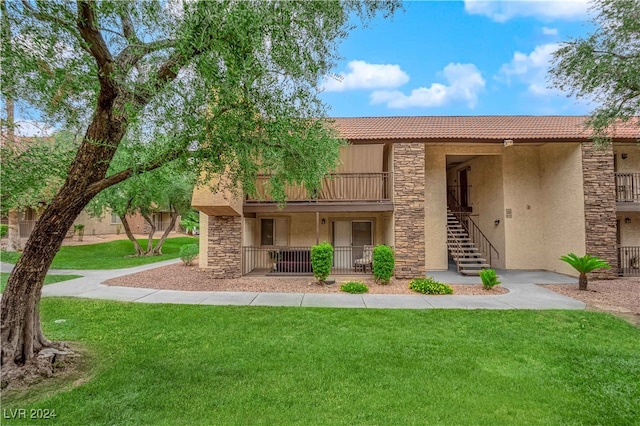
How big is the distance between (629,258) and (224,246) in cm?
1587

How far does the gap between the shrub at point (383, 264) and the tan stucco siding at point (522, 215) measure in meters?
6.20

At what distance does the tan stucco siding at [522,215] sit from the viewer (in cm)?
1288

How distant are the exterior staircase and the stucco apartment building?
5cm

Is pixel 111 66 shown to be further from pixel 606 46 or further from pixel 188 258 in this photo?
pixel 188 258

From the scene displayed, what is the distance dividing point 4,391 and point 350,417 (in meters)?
4.17

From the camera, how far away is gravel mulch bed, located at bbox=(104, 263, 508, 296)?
9.38 m

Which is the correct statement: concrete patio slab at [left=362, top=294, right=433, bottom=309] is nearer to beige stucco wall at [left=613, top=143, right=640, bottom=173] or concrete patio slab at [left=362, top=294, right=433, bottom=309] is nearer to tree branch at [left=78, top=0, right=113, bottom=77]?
tree branch at [left=78, top=0, right=113, bottom=77]

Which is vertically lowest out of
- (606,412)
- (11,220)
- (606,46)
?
(606,412)

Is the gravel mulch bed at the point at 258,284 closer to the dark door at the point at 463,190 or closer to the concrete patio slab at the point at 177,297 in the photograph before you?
the concrete patio slab at the point at 177,297

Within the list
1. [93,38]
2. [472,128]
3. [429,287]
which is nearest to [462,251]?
[429,287]

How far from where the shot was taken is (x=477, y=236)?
1468 centimetres

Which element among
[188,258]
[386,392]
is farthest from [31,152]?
[188,258]

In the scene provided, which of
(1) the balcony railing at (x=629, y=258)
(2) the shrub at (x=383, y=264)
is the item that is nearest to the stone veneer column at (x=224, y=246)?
(2) the shrub at (x=383, y=264)

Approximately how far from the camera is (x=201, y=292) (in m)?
9.08
